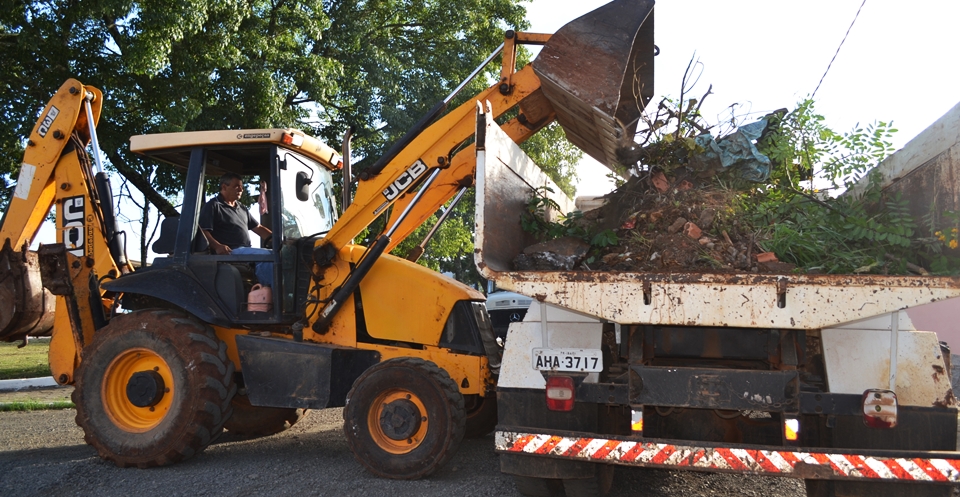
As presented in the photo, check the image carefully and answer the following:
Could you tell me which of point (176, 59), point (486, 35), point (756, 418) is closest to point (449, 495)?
point (756, 418)

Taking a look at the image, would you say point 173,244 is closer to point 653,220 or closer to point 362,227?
point 362,227

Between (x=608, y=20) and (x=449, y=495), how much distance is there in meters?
3.34

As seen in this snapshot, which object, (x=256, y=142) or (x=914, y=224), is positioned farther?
(x=256, y=142)

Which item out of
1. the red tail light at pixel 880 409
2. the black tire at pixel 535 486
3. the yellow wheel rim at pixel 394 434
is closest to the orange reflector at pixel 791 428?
the red tail light at pixel 880 409

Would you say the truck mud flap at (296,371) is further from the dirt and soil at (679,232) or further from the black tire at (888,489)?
the black tire at (888,489)

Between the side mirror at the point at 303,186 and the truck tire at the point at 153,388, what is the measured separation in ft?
4.21

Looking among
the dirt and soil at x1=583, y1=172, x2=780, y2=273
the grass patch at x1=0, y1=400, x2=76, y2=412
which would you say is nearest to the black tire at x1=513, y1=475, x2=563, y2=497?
the dirt and soil at x1=583, y1=172, x2=780, y2=273

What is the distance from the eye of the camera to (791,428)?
385 centimetres

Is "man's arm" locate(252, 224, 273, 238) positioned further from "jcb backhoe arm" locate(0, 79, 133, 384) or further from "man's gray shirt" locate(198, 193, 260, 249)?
"jcb backhoe arm" locate(0, 79, 133, 384)

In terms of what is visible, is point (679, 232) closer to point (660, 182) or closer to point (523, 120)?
point (660, 182)

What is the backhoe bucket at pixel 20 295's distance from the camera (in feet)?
20.4

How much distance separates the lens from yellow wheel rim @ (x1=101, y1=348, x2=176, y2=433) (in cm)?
556

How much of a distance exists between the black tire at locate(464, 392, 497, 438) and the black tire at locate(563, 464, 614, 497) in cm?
144

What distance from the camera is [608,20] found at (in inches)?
200
